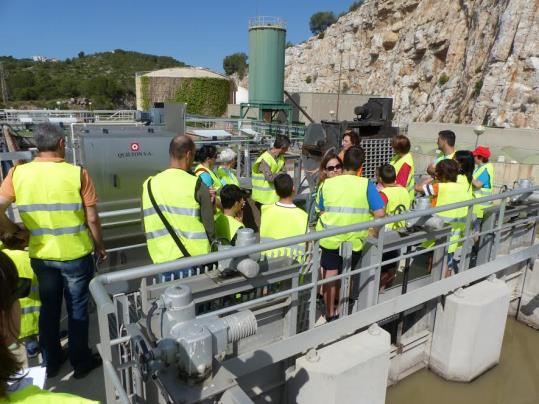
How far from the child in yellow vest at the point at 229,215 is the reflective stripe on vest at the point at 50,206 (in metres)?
Result: 1.16

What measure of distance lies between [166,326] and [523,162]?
13.7 meters

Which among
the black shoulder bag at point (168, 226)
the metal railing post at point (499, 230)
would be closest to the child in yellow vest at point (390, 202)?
the metal railing post at point (499, 230)

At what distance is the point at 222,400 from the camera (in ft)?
7.29

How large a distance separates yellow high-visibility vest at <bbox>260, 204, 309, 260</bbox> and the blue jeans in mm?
1517

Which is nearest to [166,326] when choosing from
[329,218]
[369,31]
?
[329,218]

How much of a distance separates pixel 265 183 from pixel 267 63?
18964mm

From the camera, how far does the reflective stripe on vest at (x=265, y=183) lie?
5965mm

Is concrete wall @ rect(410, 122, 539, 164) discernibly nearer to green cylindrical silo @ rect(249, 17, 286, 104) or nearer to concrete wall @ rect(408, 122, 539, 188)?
concrete wall @ rect(408, 122, 539, 188)

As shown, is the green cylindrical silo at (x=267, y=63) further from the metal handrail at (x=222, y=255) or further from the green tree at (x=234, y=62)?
the green tree at (x=234, y=62)

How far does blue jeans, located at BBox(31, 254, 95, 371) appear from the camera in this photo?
318 centimetres

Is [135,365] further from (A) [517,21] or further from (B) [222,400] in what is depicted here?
(A) [517,21]

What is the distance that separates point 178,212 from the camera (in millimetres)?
3113

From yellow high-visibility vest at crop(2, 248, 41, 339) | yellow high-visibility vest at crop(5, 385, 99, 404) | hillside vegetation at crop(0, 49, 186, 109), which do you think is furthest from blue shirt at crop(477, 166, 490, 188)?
hillside vegetation at crop(0, 49, 186, 109)

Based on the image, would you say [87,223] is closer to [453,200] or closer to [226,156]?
[226,156]
